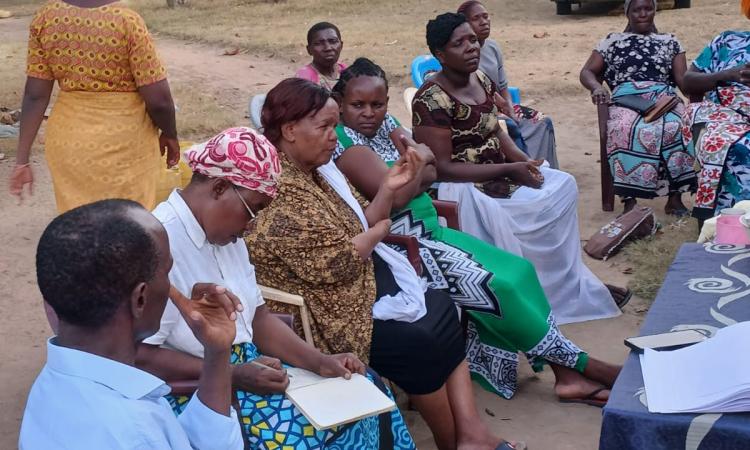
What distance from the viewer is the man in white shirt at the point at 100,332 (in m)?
1.64

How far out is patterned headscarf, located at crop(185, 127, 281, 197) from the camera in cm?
268

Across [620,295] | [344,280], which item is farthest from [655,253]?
[344,280]

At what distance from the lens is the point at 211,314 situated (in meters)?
2.19

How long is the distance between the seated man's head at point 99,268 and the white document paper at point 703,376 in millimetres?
1198

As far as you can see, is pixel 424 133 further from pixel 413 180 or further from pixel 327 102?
pixel 327 102

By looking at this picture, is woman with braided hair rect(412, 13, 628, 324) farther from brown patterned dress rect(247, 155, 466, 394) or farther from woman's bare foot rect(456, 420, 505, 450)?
woman's bare foot rect(456, 420, 505, 450)

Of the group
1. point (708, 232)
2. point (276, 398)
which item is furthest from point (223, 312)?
point (708, 232)

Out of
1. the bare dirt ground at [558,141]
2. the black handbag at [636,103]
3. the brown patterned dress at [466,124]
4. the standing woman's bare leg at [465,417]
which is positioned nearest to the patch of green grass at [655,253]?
the bare dirt ground at [558,141]

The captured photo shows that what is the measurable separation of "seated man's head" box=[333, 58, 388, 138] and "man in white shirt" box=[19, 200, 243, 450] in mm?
2323

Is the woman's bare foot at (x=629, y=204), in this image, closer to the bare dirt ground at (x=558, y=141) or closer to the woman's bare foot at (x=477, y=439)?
the bare dirt ground at (x=558, y=141)

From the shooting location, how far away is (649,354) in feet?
7.91

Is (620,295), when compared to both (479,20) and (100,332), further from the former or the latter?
(100,332)

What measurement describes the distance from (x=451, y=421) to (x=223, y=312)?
4.96 feet

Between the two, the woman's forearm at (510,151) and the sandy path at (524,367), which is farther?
the woman's forearm at (510,151)
